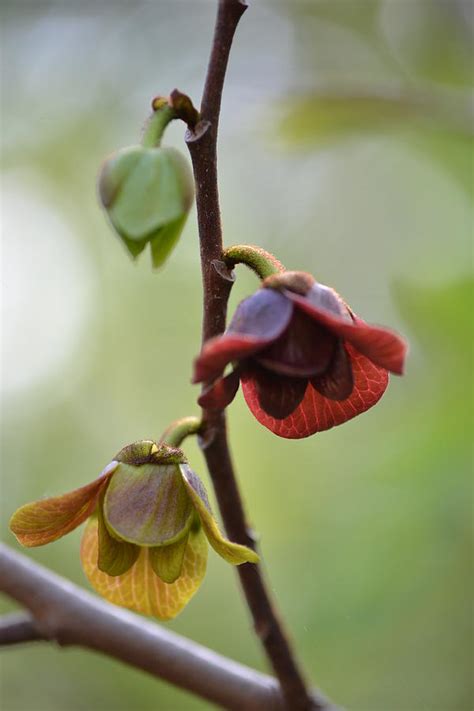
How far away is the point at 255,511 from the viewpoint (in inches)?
193

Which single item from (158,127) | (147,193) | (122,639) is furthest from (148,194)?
(122,639)

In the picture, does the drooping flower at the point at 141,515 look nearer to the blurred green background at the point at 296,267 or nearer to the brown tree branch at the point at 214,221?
the brown tree branch at the point at 214,221

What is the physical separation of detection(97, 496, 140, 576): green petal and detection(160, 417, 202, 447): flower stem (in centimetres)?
14

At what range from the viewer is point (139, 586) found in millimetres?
1385

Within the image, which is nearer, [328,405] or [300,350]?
[300,350]

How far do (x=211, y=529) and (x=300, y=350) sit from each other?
0.83 feet

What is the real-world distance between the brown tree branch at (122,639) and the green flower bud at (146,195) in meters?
0.86

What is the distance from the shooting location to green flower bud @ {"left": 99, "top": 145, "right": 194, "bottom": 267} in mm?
1100

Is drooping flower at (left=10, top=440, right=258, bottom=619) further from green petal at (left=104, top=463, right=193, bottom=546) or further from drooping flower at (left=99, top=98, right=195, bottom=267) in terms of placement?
drooping flower at (left=99, top=98, right=195, bottom=267)

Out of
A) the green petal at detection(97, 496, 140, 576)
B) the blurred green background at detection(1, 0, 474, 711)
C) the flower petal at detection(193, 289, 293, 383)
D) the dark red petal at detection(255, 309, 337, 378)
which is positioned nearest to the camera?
the flower petal at detection(193, 289, 293, 383)

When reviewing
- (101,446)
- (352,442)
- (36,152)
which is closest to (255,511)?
(352,442)

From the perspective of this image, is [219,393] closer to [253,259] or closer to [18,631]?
[253,259]

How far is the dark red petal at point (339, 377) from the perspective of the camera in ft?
3.66

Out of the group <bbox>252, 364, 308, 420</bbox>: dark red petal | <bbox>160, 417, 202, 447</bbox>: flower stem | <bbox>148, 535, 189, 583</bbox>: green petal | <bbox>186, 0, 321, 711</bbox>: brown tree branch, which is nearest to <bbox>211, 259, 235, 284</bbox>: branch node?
<bbox>186, 0, 321, 711</bbox>: brown tree branch
